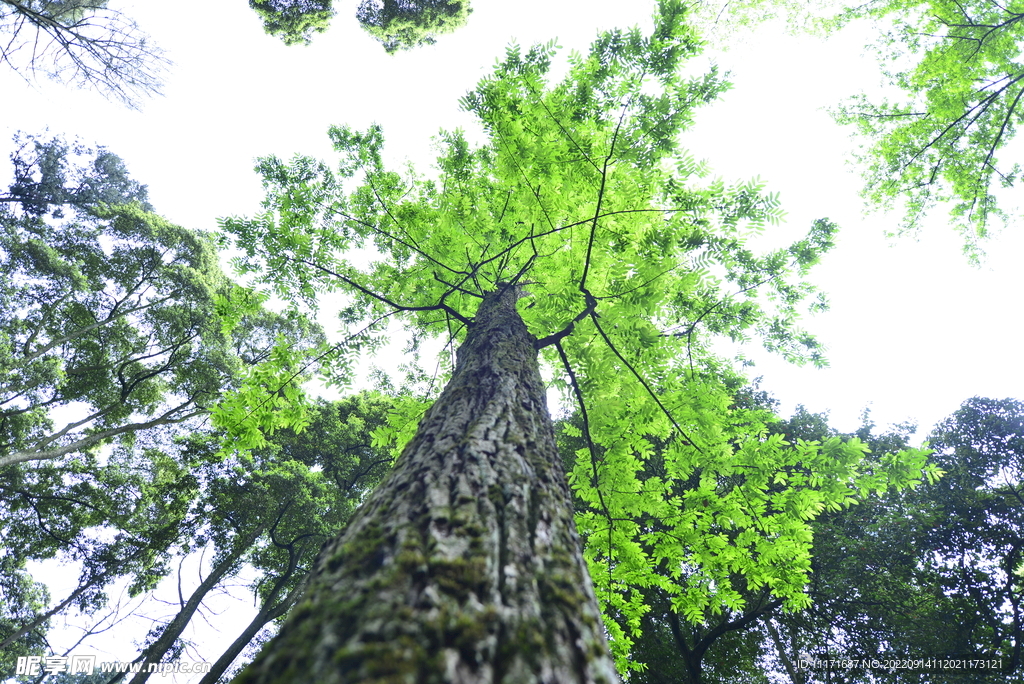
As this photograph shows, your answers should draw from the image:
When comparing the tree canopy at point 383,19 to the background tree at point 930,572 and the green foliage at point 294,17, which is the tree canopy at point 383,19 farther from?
the background tree at point 930,572

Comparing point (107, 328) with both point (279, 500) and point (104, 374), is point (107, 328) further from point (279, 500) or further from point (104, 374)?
point (279, 500)

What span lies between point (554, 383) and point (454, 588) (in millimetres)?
3848

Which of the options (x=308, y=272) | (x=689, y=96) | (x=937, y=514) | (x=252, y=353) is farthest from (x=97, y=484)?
(x=937, y=514)

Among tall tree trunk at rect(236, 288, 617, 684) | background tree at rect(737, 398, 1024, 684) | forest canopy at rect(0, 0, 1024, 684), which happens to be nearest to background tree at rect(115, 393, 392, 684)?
forest canopy at rect(0, 0, 1024, 684)

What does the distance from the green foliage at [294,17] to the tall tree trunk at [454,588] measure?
11664 millimetres

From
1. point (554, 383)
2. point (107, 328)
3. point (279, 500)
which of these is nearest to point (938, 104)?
point (554, 383)

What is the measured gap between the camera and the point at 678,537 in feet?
10.4

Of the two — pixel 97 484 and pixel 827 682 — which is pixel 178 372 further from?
pixel 827 682

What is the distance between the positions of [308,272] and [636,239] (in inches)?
121

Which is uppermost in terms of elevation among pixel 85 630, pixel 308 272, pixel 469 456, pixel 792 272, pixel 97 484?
pixel 792 272

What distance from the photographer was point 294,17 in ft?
30.8

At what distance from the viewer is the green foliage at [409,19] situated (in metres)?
9.70

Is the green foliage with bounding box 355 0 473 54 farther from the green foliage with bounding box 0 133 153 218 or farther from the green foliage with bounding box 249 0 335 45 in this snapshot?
the green foliage with bounding box 0 133 153 218

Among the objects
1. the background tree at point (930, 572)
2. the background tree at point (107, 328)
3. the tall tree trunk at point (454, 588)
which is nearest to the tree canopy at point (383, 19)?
the background tree at point (107, 328)
